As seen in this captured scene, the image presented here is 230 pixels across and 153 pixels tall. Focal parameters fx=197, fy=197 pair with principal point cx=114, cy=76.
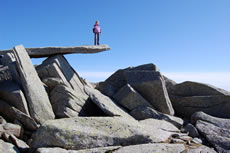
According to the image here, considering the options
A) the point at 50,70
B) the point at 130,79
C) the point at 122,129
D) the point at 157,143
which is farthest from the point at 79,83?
the point at 157,143

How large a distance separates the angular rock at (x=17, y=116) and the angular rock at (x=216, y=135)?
7.60 m

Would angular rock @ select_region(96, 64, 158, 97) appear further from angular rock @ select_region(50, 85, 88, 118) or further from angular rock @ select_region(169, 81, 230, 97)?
angular rock @ select_region(50, 85, 88, 118)

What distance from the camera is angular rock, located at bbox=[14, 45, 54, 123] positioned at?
945 cm

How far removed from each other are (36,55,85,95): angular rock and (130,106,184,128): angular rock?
12.8 ft

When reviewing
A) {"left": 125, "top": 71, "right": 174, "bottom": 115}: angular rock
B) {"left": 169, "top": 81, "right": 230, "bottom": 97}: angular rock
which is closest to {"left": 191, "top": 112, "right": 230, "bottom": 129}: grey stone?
{"left": 125, "top": 71, "right": 174, "bottom": 115}: angular rock

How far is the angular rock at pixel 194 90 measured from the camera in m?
13.0

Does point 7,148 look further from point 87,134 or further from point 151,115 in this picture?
point 151,115

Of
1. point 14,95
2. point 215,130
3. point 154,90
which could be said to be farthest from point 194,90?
point 14,95

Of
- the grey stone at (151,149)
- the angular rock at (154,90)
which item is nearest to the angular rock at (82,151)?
the grey stone at (151,149)

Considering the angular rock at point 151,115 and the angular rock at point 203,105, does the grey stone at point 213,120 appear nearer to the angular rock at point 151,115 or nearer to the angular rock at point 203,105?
the angular rock at point 151,115

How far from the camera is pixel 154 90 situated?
12.2 metres

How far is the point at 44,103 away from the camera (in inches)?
388

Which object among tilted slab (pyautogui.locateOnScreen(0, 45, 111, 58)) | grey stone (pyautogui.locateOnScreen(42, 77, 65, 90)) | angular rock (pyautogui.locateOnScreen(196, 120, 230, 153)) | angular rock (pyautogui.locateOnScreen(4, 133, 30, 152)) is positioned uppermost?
tilted slab (pyautogui.locateOnScreen(0, 45, 111, 58))

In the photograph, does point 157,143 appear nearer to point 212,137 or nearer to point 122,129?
point 122,129
